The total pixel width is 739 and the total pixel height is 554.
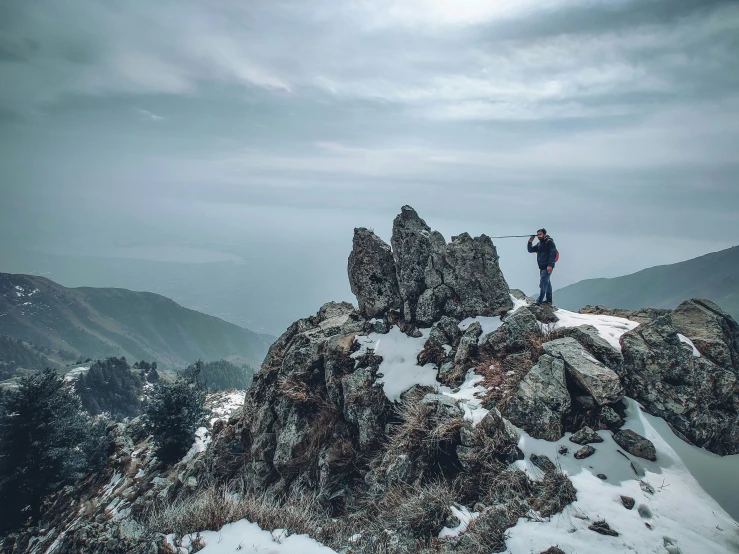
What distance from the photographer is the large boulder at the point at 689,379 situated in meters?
7.92

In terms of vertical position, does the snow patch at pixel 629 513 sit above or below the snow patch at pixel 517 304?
below

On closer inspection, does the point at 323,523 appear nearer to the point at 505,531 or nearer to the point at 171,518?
the point at 171,518

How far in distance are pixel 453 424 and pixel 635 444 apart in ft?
12.9

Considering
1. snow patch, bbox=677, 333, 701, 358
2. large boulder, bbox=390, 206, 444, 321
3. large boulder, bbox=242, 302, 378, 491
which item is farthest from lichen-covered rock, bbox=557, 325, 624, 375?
large boulder, bbox=242, 302, 378, 491

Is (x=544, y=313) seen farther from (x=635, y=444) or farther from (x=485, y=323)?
(x=635, y=444)

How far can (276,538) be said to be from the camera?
6.54m

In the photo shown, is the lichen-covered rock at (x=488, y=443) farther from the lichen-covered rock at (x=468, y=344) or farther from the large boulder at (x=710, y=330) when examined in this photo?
the large boulder at (x=710, y=330)

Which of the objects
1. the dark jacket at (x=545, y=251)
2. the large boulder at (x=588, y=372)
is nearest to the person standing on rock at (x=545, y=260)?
the dark jacket at (x=545, y=251)

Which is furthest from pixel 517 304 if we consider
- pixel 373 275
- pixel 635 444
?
pixel 635 444

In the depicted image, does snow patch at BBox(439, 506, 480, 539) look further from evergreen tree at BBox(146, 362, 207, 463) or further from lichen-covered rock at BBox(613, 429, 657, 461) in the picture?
evergreen tree at BBox(146, 362, 207, 463)

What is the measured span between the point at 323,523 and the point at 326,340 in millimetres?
6783

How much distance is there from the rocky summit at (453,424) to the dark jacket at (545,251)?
197 cm

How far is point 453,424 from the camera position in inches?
327

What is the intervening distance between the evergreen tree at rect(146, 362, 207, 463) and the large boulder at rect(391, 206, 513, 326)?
58.0ft
